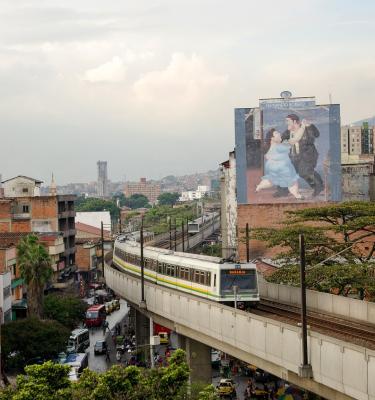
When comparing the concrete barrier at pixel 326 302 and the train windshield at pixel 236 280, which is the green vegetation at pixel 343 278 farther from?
the train windshield at pixel 236 280

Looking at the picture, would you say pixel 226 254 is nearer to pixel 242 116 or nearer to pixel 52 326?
pixel 242 116

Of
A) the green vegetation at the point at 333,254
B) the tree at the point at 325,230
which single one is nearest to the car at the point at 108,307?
the green vegetation at the point at 333,254

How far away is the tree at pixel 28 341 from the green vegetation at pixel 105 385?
27.0 meters

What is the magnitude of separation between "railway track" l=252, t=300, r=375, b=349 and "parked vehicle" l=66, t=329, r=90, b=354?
72.8ft

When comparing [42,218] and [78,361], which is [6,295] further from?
[42,218]

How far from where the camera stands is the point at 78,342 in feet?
218

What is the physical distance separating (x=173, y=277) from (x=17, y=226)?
53.0 meters

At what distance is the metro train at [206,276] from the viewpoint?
1706 inches

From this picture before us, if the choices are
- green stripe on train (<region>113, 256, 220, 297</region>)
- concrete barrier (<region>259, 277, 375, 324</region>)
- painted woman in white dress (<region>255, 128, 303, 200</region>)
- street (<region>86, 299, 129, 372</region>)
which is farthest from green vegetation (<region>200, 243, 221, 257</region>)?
concrete barrier (<region>259, 277, 375, 324</region>)

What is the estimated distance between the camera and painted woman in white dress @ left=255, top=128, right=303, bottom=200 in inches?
3382

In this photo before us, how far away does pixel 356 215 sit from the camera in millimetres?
61125

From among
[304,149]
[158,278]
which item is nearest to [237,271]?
[158,278]

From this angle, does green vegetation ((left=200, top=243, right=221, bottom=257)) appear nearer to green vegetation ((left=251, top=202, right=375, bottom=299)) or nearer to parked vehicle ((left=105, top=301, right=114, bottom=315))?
parked vehicle ((left=105, top=301, right=114, bottom=315))

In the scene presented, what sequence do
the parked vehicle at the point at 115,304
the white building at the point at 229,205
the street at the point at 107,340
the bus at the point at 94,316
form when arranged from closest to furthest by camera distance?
the street at the point at 107,340, the bus at the point at 94,316, the parked vehicle at the point at 115,304, the white building at the point at 229,205
